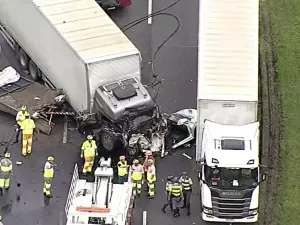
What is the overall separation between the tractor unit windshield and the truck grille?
10.7 inches

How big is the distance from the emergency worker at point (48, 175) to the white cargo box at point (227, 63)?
4817 mm

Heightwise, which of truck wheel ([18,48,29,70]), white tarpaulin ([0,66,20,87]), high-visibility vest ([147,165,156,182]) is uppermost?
truck wheel ([18,48,29,70])

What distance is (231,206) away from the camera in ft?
87.0

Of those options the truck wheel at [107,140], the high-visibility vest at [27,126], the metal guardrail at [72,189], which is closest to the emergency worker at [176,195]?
the metal guardrail at [72,189]

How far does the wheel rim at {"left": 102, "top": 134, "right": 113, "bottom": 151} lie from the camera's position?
29478mm

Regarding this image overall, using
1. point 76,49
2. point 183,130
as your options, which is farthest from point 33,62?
point 183,130

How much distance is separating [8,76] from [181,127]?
267 inches

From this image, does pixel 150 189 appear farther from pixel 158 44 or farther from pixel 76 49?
pixel 158 44

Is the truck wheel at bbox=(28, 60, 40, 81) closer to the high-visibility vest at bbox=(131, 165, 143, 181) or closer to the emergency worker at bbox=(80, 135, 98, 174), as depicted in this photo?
the emergency worker at bbox=(80, 135, 98, 174)

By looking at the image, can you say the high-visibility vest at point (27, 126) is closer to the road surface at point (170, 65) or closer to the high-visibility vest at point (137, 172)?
the high-visibility vest at point (137, 172)

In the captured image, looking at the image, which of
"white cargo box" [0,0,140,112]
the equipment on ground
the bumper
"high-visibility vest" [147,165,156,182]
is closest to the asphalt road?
the bumper

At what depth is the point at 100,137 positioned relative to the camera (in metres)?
29.8

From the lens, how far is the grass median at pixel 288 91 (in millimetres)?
27922

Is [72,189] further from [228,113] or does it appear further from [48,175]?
[228,113]
